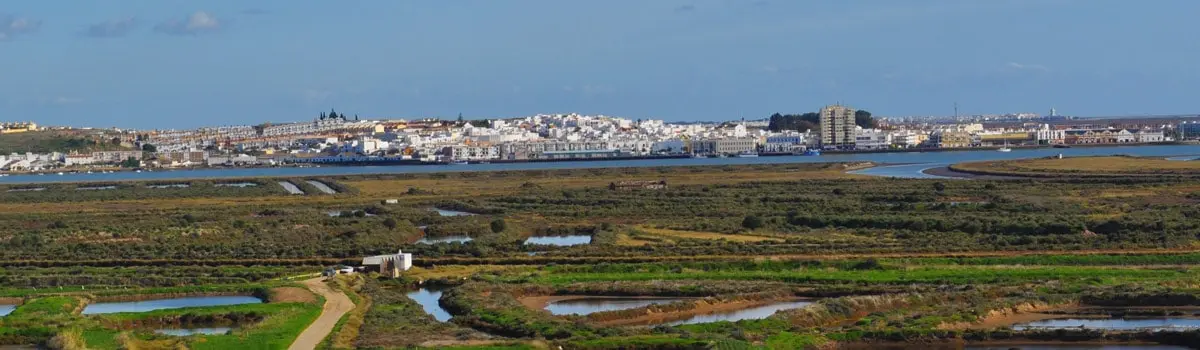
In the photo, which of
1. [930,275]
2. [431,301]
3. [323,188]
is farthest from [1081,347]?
[323,188]

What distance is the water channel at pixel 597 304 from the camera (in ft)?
69.5

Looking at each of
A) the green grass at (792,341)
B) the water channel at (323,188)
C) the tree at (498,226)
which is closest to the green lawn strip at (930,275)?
the green grass at (792,341)

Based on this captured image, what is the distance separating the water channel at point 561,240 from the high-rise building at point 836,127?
3782 inches

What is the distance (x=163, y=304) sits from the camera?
22703 mm

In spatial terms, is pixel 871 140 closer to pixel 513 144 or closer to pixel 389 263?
pixel 513 144

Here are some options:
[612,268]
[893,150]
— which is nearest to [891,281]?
[612,268]

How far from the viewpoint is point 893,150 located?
127875mm

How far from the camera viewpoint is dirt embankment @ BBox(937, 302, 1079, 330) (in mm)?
18594

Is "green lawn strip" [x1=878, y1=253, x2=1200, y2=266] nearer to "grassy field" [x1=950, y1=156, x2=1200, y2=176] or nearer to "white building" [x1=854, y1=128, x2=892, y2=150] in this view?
"grassy field" [x1=950, y1=156, x2=1200, y2=176]

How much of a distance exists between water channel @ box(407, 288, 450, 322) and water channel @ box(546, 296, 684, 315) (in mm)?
1602

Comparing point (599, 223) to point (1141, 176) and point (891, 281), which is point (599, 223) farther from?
point (1141, 176)

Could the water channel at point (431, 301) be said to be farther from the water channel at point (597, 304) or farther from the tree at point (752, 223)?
the tree at point (752, 223)

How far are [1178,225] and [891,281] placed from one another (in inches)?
470

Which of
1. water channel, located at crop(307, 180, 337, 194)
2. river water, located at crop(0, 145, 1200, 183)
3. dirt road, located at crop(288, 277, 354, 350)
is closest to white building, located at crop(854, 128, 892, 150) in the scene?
river water, located at crop(0, 145, 1200, 183)
